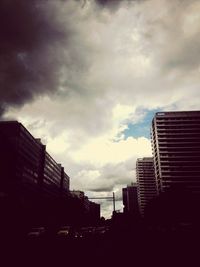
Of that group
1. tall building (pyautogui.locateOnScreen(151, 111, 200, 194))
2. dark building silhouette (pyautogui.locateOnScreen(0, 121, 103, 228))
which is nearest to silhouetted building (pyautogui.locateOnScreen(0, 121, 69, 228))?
dark building silhouette (pyautogui.locateOnScreen(0, 121, 103, 228))

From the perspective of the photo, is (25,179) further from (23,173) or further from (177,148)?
(177,148)

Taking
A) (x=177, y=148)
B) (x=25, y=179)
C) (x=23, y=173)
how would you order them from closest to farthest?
(x=23, y=173) < (x=25, y=179) < (x=177, y=148)

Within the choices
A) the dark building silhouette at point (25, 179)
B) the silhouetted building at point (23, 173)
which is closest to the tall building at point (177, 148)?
the dark building silhouette at point (25, 179)

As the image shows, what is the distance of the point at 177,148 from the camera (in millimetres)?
143625

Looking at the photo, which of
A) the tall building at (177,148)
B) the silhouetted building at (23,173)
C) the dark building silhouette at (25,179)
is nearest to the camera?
the dark building silhouette at (25,179)

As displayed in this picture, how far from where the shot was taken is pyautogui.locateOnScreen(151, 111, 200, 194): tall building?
138750mm

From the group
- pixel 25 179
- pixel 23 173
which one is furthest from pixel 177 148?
pixel 23 173

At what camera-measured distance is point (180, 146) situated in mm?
143250

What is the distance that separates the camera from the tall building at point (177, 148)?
455 feet

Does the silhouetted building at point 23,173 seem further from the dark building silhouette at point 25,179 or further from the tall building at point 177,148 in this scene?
the tall building at point 177,148

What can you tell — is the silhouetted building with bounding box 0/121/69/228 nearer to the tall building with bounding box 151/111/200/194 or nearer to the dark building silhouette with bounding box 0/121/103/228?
the dark building silhouette with bounding box 0/121/103/228

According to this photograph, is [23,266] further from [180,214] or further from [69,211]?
[69,211]

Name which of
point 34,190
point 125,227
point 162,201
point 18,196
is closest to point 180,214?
point 162,201

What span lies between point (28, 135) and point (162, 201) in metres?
49.8
